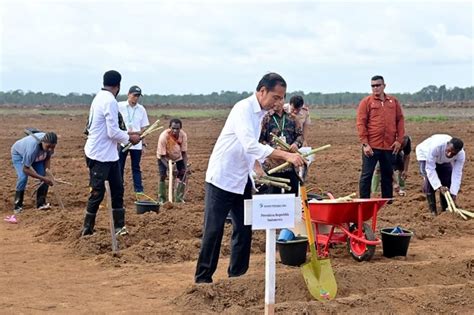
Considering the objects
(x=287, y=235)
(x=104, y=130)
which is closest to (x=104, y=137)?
(x=104, y=130)

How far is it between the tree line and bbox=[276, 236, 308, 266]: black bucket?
2594 inches

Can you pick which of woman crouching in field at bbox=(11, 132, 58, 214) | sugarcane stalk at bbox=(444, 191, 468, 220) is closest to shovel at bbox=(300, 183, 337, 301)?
sugarcane stalk at bbox=(444, 191, 468, 220)

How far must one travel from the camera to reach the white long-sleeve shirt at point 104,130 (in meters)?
7.85

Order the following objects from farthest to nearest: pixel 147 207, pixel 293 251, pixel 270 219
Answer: pixel 147 207, pixel 293 251, pixel 270 219

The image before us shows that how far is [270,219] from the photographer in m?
4.88

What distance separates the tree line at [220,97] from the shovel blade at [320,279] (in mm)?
67035

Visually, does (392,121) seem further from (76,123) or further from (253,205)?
(76,123)

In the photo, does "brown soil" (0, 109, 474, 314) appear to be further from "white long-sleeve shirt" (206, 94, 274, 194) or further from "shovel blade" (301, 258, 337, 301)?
"white long-sleeve shirt" (206, 94, 274, 194)

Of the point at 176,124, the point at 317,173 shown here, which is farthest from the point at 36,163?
the point at 317,173

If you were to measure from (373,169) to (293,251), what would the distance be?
3.24 metres

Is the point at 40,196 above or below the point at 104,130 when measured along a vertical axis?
below

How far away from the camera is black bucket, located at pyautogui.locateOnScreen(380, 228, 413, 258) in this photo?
7520 millimetres

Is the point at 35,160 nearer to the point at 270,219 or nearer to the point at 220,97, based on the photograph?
the point at 270,219

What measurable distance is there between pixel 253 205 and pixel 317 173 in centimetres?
1087
